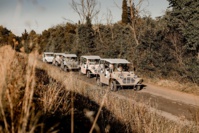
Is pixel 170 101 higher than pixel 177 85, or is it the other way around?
pixel 177 85

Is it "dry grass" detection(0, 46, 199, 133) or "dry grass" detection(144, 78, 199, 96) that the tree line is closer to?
"dry grass" detection(144, 78, 199, 96)

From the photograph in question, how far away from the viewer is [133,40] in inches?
783

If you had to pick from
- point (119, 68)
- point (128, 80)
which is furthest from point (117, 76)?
point (119, 68)

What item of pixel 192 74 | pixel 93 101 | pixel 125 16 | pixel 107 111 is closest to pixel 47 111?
pixel 107 111

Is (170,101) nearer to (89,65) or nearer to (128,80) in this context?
(128,80)

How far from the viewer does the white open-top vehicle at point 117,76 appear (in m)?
13.2

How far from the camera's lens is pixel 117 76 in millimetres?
13391

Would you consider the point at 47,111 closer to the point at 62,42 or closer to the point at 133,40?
the point at 133,40

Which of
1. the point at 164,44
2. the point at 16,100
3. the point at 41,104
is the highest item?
the point at 164,44

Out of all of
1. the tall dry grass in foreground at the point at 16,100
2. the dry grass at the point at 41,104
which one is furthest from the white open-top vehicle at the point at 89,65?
the tall dry grass in foreground at the point at 16,100

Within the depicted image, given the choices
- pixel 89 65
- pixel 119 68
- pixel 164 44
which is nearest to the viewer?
pixel 119 68

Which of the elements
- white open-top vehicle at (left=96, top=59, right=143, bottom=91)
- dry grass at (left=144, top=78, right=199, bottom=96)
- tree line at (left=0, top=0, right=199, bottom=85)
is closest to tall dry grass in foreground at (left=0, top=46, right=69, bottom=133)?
tree line at (left=0, top=0, right=199, bottom=85)

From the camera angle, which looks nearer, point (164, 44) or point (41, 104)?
point (41, 104)

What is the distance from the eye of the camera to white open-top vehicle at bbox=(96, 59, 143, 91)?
1317 cm
